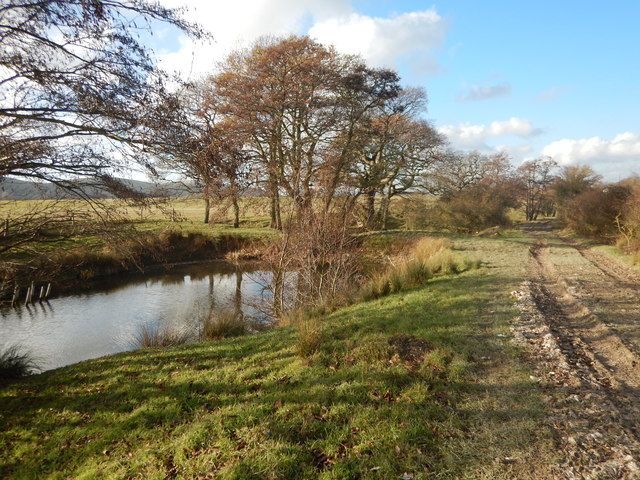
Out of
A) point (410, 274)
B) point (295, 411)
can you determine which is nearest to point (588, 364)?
point (295, 411)

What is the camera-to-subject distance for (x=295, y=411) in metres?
4.24

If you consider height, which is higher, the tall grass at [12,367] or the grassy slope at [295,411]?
the grassy slope at [295,411]

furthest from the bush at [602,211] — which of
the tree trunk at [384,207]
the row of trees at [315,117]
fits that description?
the tree trunk at [384,207]

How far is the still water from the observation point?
9773mm

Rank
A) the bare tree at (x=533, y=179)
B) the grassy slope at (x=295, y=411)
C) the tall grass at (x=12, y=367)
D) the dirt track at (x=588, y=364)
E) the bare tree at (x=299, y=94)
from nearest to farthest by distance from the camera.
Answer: the dirt track at (x=588, y=364), the grassy slope at (x=295, y=411), the tall grass at (x=12, y=367), the bare tree at (x=299, y=94), the bare tree at (x=533, y=179)

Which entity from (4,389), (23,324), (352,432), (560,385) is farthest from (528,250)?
(23,324)

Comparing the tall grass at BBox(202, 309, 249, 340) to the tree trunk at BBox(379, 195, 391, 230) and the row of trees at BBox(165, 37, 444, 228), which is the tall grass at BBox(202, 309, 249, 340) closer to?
the row of trees at BBox(165, 37, 444, 228)

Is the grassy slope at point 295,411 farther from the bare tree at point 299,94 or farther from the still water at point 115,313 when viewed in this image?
the bare tree at point 299,94

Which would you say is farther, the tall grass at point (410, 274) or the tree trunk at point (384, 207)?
the tree trunk at point (384, 207)

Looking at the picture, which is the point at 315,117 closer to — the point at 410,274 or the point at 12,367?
the point at 410,274

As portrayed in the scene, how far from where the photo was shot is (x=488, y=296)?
27.6ft

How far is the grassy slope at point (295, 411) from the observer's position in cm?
341

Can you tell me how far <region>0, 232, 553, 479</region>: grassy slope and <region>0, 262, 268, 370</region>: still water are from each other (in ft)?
10.7

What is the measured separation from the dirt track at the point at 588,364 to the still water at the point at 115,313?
810 centimetres
